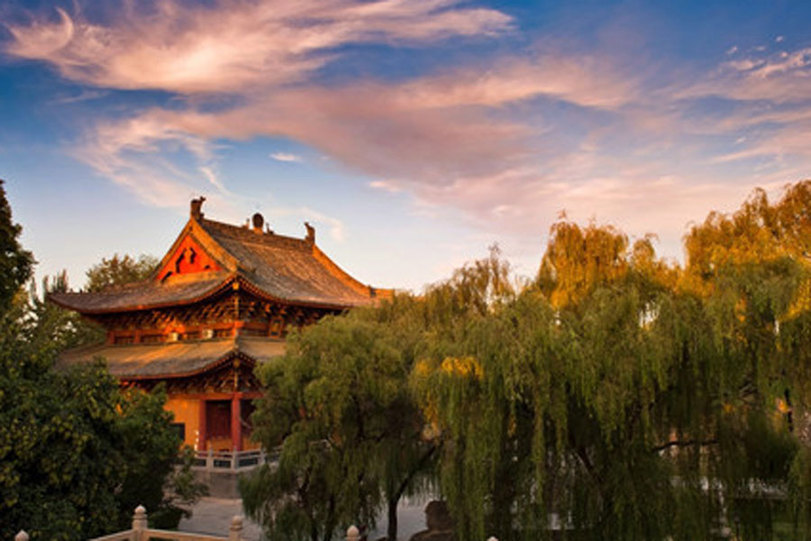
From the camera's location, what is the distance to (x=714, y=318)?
880 centimetres

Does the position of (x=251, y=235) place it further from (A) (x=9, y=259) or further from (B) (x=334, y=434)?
(B) (x=334, y=434)

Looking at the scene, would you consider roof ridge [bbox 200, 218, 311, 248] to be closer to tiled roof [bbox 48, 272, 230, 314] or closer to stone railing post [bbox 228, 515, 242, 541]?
tiled roof [bbox 48, 272, 230, 314]

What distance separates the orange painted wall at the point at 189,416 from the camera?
67.4ft

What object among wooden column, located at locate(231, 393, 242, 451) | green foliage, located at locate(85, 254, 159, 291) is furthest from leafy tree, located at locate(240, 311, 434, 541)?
green foliage, located at locate(85, 254, 159, 291)

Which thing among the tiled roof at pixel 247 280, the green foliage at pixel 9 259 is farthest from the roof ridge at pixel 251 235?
the green foliage at pixel 9 259

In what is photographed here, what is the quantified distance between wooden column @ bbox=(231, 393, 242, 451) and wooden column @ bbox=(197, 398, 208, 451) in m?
1.01

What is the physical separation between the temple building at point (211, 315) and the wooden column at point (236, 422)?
3 centimetres

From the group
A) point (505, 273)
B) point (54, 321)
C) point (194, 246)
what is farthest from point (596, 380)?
point (54, 321)

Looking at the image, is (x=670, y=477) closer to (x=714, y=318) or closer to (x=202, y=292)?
(x=714, y=318)

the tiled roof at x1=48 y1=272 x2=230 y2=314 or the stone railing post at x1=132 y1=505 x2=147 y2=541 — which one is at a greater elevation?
the tiled roof at x1=48 y1=272 x2=230 y2=314

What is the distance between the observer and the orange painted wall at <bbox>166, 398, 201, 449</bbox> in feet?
67.4

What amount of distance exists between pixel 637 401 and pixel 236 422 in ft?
43.7

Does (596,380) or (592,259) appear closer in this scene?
(596,380)

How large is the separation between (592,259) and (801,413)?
3546 mm
